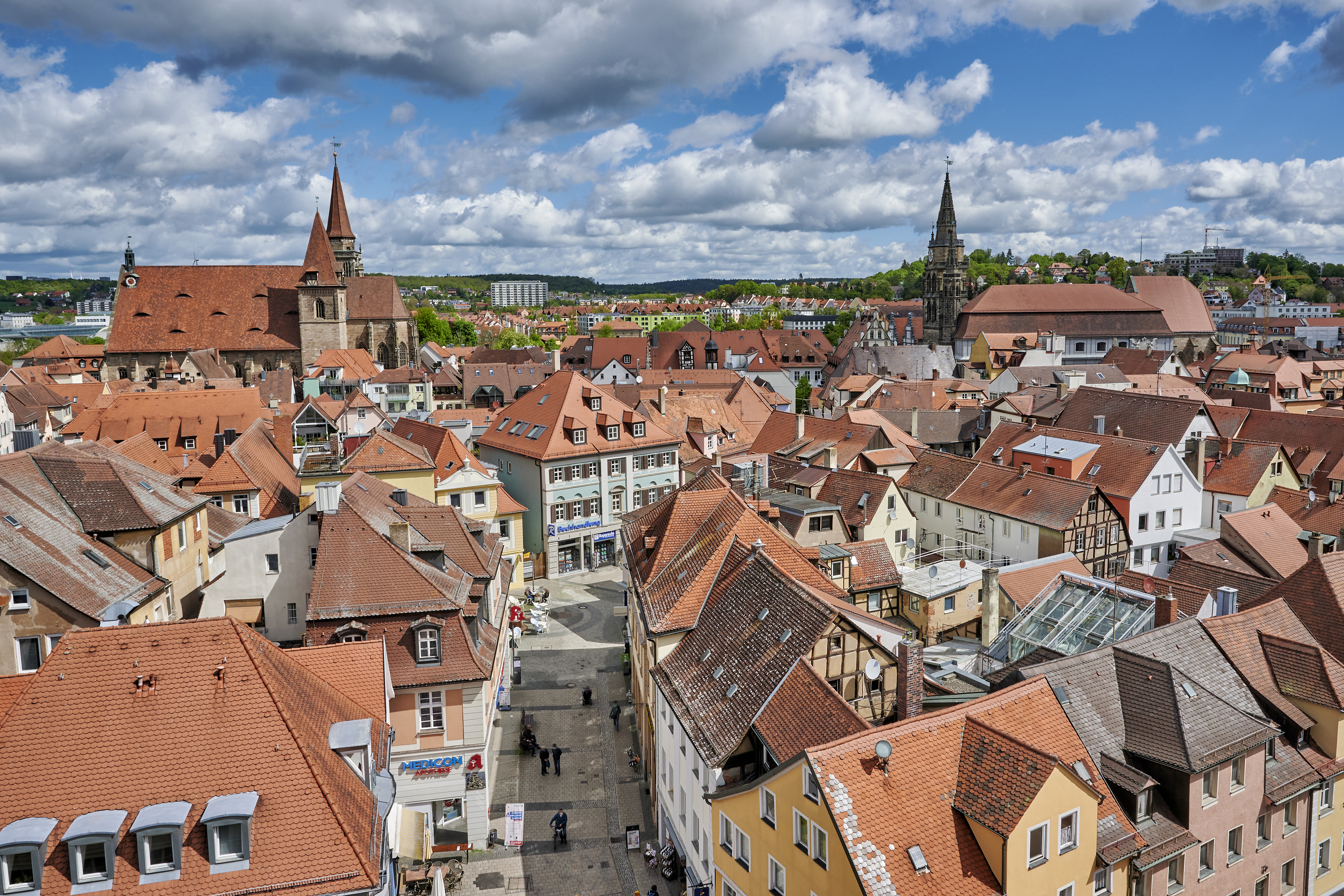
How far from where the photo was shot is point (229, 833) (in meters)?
15.2

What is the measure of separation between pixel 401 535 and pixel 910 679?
52.2 ft

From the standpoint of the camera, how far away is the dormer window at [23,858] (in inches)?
568

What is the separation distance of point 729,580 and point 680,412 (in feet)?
136

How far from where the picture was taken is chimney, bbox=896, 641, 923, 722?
21281mm

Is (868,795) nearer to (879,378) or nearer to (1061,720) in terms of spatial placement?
(1061,720)

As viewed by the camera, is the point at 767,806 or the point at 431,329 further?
the point at 431,329

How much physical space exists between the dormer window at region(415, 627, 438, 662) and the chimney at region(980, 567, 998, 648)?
730 inches

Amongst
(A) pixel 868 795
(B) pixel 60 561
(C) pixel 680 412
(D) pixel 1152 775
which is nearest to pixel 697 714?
(A) pixel 868 795

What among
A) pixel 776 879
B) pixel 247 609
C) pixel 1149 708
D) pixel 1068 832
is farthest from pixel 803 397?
pixel 1068 832

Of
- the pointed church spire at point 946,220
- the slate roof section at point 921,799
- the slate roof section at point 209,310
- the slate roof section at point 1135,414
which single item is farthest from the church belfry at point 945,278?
the slate roof section at point 921,799

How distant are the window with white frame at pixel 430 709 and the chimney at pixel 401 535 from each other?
15.0 feet

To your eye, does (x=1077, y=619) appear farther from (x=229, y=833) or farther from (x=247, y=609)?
(x=247, y=609)

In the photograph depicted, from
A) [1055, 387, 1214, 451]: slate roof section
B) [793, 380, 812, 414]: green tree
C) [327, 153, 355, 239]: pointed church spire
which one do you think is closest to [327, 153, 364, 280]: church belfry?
[327, 153, 355, 239]: pointed church spire

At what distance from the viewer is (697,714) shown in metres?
23.9
